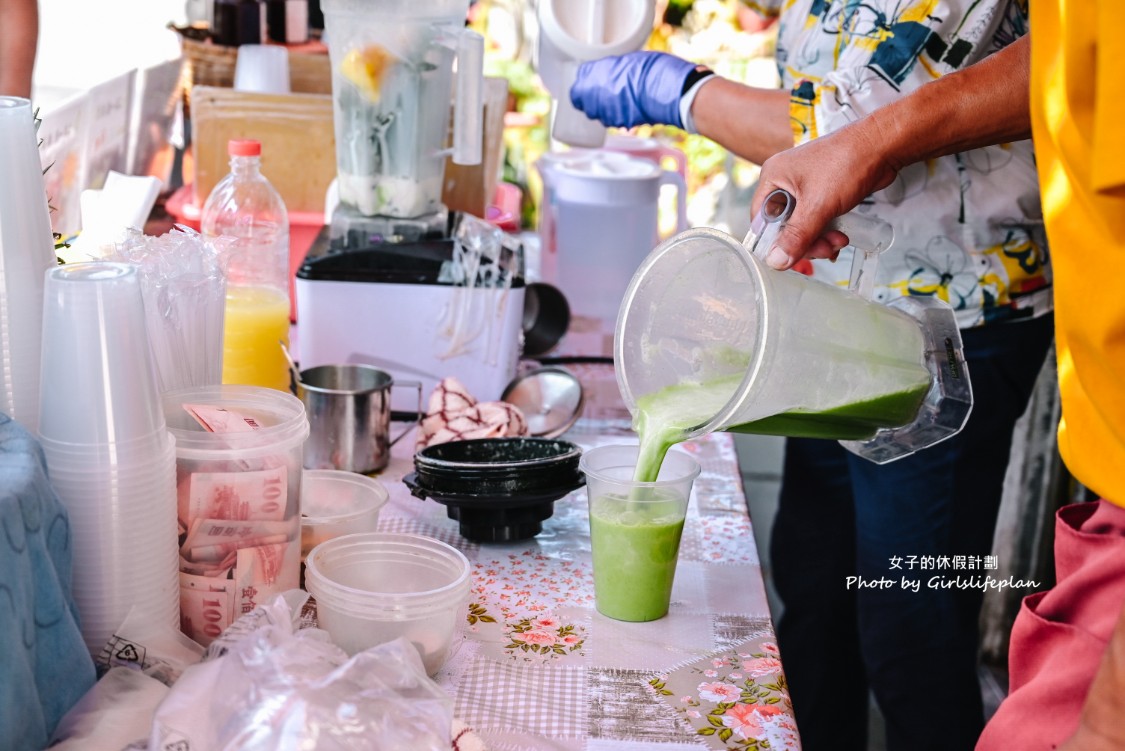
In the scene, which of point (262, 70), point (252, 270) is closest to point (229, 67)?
point (262, 70)

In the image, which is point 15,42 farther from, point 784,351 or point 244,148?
point 784,351

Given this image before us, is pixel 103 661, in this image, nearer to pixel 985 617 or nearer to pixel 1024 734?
pixel 1024 734

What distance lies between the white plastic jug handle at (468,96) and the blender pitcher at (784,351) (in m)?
0.69

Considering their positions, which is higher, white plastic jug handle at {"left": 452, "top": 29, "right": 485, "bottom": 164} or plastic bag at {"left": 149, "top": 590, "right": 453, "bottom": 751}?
white plastic jug handle at {"left": 452, "top": 29, "right": 485, "bottom": 164}

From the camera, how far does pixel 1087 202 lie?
30.8 inches

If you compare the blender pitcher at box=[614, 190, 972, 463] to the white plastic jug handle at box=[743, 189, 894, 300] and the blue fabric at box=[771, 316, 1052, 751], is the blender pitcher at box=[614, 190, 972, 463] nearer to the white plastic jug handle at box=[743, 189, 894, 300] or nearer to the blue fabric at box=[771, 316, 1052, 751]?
the white plastic jug handle at box=[743, 189, 894, 300]

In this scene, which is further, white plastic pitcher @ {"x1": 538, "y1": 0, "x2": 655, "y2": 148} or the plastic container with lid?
white plastic pitcher @ {"x1": 538, "y1": 0, "x2": 655, "y2": 148}

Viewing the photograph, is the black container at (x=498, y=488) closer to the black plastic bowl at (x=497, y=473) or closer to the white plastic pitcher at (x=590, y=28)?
the black plastic bowl at (x=497, y=473)

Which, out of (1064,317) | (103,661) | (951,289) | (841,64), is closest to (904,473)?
(951,289)

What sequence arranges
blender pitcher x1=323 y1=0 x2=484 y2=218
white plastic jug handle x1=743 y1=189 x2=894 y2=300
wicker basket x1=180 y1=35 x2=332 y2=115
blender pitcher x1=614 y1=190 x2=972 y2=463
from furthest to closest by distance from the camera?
wicker basket x1=180 y1=35 x2=332 y2=115 → blender pitcher x1=323 y1=0 x2=484 y2=218 → white plastic jug handle x1=743 y1=189 x2=894 y2=300 → blender pitcher x1=614 y1=190 x2=972 y2=463

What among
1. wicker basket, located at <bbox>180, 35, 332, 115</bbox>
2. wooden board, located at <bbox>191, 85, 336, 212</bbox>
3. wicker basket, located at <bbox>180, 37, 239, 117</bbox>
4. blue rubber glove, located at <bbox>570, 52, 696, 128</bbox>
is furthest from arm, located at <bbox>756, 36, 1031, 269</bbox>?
wicker basket, located at <bbox>180, 37, 239, 117</bbox>

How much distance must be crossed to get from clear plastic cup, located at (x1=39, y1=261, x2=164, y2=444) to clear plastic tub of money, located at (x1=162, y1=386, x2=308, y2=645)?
0.10m

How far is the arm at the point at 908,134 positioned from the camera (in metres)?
1.16

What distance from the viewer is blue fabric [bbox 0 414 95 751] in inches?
28.5
